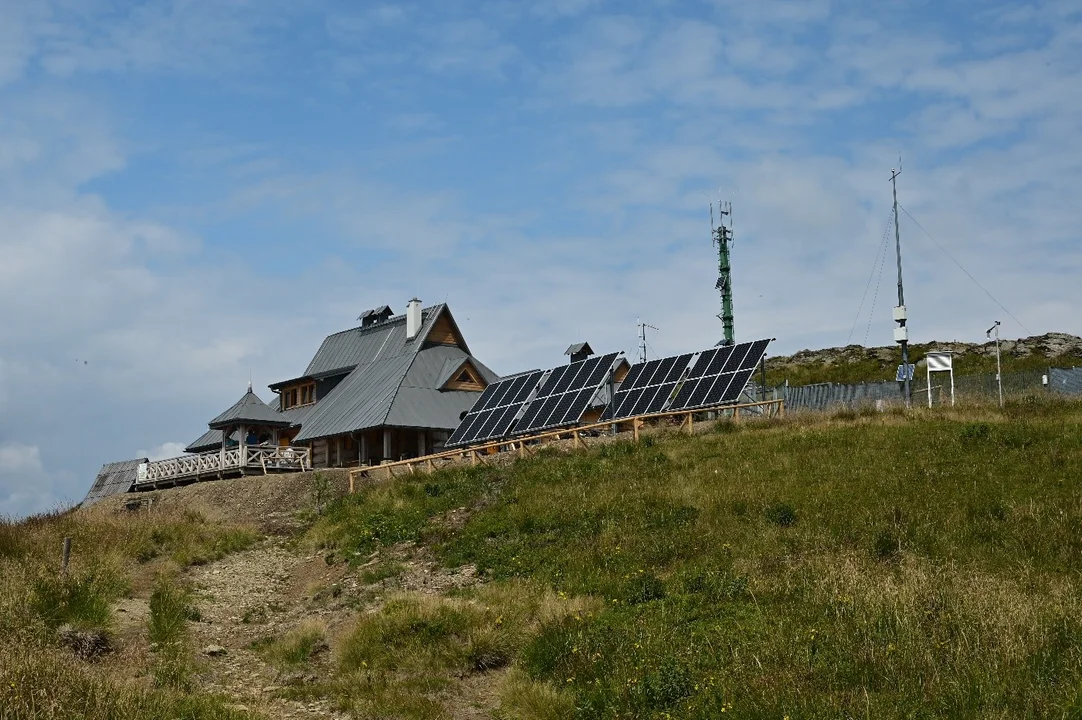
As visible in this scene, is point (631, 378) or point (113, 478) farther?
point (113, 478)

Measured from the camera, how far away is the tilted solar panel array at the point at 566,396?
41.7m

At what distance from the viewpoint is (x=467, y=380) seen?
5278 centimetres

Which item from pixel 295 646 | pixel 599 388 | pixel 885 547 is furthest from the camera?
pixel 599 388

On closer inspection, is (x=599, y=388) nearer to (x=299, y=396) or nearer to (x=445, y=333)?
(x=445, y=333)

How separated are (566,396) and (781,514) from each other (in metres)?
20.6

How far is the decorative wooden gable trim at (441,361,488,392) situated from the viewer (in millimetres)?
51844

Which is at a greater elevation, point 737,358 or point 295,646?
point 737,358

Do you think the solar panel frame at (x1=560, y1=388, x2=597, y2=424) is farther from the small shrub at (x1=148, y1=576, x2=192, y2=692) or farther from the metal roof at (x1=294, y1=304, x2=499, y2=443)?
the small shrub at (x1=148, y1=576, x2=192, y2=692)

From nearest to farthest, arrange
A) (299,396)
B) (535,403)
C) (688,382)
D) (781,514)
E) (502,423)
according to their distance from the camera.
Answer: (781,514) → (688,382) → (535,403) → (502,423) → (299,396)

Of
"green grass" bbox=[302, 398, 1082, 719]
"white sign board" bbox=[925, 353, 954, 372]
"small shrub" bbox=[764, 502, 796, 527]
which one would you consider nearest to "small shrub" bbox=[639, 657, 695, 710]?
"green grass" bbox=[302, 398, 1082, 719]

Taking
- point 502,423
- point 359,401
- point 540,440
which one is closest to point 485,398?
point 502,423

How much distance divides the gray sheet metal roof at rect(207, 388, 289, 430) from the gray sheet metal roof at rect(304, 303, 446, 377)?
22.5ft

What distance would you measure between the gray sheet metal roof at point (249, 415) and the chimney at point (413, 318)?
7.91m

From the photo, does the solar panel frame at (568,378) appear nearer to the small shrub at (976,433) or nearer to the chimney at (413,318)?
the chimney at (413,318)
